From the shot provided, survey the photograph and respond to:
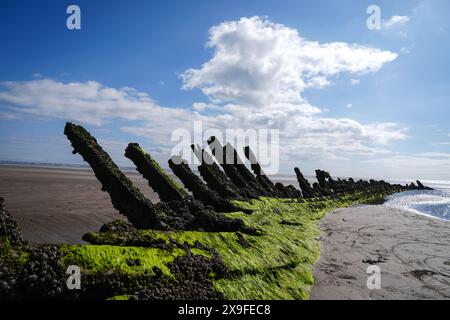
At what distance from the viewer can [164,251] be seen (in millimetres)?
5211

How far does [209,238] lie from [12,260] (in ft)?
12.3

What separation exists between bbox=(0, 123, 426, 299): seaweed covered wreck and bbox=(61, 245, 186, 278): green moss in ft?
0.05

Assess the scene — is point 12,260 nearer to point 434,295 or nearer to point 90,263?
point 90,263

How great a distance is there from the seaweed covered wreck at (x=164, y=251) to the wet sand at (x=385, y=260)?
0.62 metres

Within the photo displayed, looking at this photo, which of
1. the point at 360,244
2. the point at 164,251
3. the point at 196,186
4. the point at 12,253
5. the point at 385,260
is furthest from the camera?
the point at 360,244

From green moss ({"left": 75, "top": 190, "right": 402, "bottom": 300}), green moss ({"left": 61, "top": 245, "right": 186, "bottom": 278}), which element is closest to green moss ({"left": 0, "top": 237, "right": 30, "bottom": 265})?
green moss ({"left": 61, "top": 245, "right": 186, "bottom": 278})

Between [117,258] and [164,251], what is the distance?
0.95 meters

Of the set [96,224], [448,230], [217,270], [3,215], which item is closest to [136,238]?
[217,270]

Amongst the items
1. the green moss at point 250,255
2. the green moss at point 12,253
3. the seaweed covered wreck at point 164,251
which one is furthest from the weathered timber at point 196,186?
the green moss at point 12,253

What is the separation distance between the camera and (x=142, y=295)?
4230 mm

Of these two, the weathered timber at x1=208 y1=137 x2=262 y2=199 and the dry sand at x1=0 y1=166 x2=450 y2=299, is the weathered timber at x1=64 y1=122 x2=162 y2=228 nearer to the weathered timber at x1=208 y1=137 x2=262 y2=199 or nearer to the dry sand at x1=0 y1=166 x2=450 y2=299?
the dry sand at x1=0 y1=166 x2=450 y2=299

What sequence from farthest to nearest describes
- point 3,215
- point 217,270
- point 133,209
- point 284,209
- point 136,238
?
point 284,209
point 133,209
point 217,270
point 136,238
point 3,215

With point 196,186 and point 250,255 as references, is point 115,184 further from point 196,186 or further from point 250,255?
point 196,186

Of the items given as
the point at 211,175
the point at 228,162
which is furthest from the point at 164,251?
the point at 228,162
